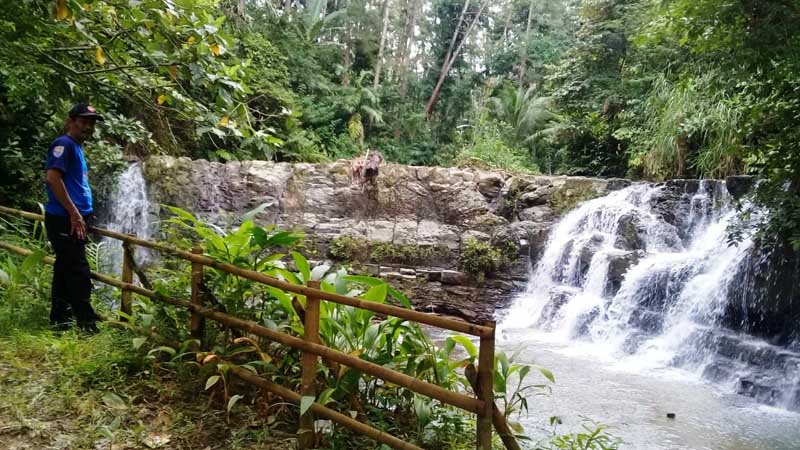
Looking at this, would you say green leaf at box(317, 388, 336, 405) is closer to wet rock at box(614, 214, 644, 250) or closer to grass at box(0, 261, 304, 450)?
grass at box(0, 261, 304, 450)

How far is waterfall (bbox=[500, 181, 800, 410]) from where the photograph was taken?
237 inches

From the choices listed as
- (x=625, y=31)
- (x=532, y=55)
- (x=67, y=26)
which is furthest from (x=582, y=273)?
(x=532, y=55)

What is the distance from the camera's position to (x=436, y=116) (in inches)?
880

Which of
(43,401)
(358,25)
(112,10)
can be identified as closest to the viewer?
(43,401)

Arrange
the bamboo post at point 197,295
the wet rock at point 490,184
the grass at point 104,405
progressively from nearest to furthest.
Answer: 1. the grass at point 104,405
2. the bamboo post at point 197,295
3. the wet rock at point 490,184

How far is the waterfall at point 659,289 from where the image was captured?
6020mm

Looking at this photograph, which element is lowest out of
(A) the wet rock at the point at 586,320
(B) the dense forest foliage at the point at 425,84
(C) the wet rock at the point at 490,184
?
(A) the wet rock at the point at 586,320

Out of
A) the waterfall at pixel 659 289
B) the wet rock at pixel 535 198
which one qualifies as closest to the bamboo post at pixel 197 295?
the waterfall at pixel 659 289

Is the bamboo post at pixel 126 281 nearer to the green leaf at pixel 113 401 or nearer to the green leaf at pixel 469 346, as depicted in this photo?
the green leaf at pixel 113 401

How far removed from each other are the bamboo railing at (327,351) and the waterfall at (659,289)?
Result: 15.8 ft

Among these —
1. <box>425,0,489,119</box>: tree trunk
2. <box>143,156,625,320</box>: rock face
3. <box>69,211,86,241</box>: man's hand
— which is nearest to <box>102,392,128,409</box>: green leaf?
<box>69,211,86,241</box>: man's hand

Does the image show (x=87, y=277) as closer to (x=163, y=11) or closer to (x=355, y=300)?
(x=163, y=11)

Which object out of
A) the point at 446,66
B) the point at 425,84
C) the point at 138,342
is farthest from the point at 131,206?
the point at 446,66

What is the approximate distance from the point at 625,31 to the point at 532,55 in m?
11.1
